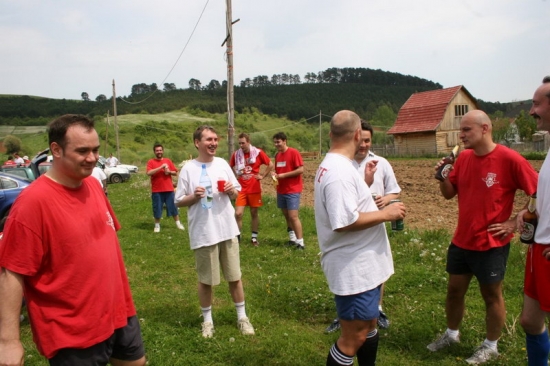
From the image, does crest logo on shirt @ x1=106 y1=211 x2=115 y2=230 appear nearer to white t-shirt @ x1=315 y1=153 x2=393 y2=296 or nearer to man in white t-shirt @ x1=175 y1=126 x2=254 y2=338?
white t-shirt @ x1=315 y1=153 x2=393 y2=296

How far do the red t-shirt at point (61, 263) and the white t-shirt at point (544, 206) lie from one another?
2.89m

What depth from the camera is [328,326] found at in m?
4.80

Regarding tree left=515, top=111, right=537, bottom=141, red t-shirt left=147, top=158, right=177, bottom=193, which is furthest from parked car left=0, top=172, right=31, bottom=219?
tree left=515, top=111, right=537, bottom=141

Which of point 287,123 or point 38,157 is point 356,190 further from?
point 287,123

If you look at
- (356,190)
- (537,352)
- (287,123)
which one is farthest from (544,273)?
(287,123)

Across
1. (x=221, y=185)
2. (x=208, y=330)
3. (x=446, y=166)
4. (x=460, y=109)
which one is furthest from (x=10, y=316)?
(x=460, y=109)

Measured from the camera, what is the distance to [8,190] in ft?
37.9

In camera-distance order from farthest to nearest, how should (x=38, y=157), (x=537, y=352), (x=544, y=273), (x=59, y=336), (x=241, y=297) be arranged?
(x=38, y=157) → (x=241, y=297) → (x=537, y=352) → (x=544, y=273) → (x=59, y=336)

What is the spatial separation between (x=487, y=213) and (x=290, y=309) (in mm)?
2664

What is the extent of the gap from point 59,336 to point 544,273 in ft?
10.2

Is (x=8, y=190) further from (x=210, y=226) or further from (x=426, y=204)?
(x=426, y=204)

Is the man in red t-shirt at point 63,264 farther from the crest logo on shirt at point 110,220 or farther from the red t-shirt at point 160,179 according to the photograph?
the red t-shirt at point 160,179

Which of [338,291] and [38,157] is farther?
[38,157]

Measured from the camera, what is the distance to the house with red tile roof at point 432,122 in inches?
1724
